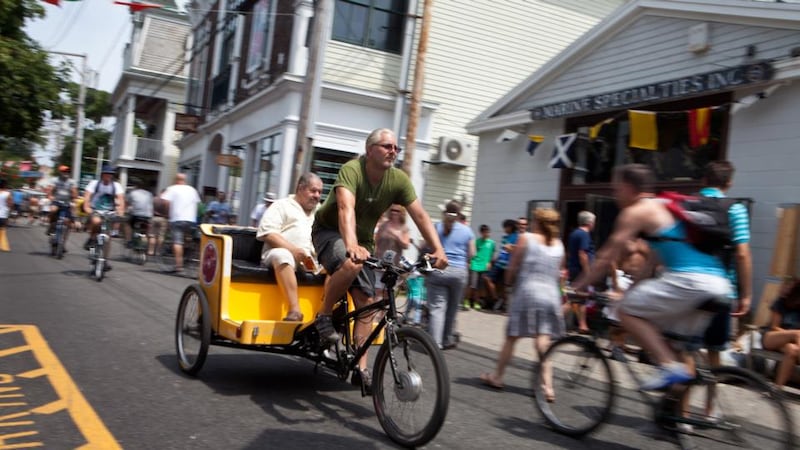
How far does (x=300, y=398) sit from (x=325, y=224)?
1.29 meters

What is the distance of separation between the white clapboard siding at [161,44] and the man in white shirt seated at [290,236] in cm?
3781

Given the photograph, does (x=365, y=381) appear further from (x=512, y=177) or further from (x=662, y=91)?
(x=512, y=177)

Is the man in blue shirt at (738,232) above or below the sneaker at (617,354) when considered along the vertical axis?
above

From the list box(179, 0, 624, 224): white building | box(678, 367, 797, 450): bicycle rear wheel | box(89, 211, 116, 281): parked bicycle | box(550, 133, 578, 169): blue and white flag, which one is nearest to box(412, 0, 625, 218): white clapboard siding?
box(179, 0, 624, 224): white building

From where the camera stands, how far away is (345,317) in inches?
196

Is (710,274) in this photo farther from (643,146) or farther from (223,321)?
(643,146)

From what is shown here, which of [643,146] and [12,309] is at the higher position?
[643,146]

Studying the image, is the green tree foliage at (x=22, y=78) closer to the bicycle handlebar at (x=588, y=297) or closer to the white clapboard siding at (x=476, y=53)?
the white clapboard siding at (x=476, y=53)

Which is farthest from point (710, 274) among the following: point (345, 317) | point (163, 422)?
point (163, 422)

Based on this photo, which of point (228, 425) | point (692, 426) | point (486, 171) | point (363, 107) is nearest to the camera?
point (692, 426)

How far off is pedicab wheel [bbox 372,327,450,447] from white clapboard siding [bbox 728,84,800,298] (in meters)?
7.43

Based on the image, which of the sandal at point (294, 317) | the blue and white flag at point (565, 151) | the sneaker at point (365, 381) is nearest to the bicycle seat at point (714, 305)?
→ the sneaker at point (365, 381)

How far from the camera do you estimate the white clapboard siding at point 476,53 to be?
19.6 meters

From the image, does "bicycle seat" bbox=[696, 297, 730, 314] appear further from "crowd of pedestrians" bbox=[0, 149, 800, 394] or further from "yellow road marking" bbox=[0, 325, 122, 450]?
"yellow road marking" bbox=[0, 325, 122, 450]
